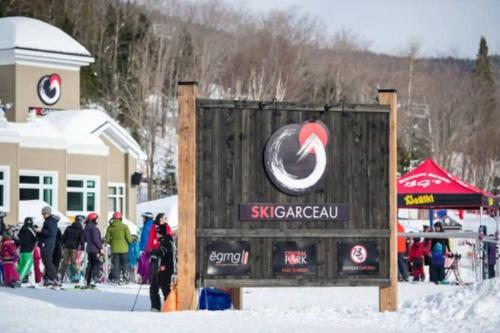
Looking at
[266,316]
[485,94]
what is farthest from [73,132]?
[485,94]

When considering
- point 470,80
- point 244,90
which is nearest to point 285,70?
point 244,90

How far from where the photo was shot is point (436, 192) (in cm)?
3259

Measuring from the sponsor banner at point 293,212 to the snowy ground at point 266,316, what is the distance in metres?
1.51

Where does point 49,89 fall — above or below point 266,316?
above

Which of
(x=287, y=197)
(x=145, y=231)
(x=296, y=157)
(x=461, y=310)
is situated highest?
(x=296, y=157)

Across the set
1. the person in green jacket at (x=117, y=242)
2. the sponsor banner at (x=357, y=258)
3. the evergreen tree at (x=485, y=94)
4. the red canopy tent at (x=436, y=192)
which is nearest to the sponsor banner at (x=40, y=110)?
the red canopy tent at (x=436, y=192)

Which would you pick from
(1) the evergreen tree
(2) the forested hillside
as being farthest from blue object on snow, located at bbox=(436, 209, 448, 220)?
(1) the evergreen tree

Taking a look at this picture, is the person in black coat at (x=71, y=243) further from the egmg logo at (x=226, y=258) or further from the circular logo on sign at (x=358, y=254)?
the circular logo on sign at (x=358, y=254)

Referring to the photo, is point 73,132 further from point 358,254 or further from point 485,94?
Answer: point 485,94

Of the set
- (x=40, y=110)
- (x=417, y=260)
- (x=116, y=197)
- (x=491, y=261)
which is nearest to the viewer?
(x=491, y=261)

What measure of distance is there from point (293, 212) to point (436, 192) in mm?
14689

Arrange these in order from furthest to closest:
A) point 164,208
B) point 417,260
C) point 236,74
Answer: point 236,74 → point 164,208 → point 417,260

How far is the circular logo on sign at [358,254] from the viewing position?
1877cm

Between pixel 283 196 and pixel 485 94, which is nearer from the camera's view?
pixel 283 196
